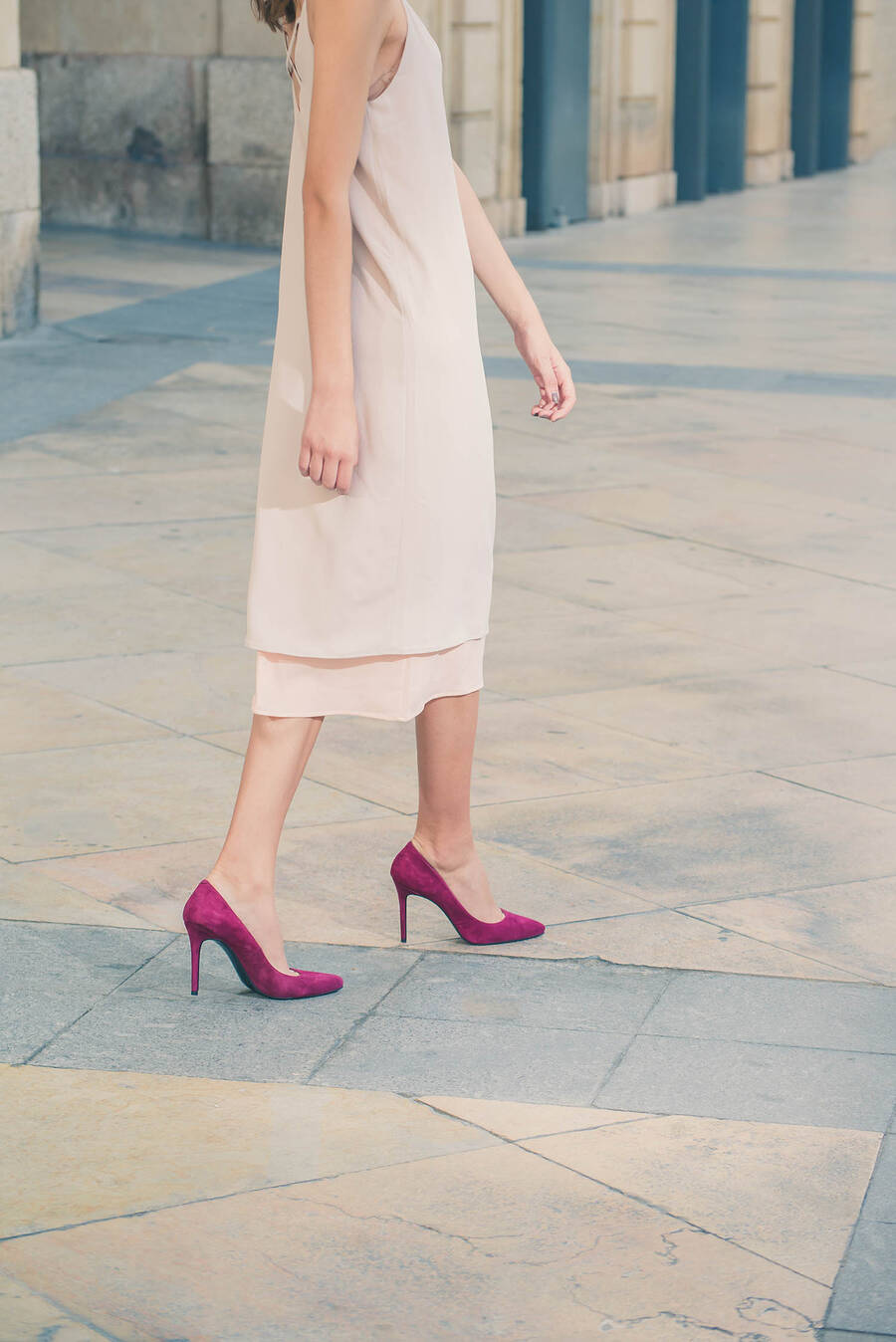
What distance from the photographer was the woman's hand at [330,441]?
300 cm

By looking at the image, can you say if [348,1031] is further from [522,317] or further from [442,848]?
[522,317]

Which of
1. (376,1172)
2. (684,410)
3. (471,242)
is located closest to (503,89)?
(684,410)

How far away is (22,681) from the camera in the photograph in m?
4.97

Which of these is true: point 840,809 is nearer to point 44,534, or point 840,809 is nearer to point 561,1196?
point 561,1196

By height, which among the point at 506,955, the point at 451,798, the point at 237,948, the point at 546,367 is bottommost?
the point at 506,955

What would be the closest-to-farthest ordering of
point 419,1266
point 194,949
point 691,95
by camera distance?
point 419,1266 < point 194,949 < point 691,95

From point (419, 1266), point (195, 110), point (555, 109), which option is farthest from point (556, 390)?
point (555, 109)

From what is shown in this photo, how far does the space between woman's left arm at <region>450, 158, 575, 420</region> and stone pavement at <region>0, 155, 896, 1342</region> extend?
928 mm

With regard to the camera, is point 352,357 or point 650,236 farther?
point 650,236

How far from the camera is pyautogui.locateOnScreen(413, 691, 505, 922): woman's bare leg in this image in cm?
334

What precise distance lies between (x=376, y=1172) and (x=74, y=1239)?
403 millimetres

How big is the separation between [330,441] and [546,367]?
1.87 ft

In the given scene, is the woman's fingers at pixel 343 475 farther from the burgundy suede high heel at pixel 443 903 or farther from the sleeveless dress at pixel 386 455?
the burgundy suede high heel at pixel 443 903

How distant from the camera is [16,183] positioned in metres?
10.4
